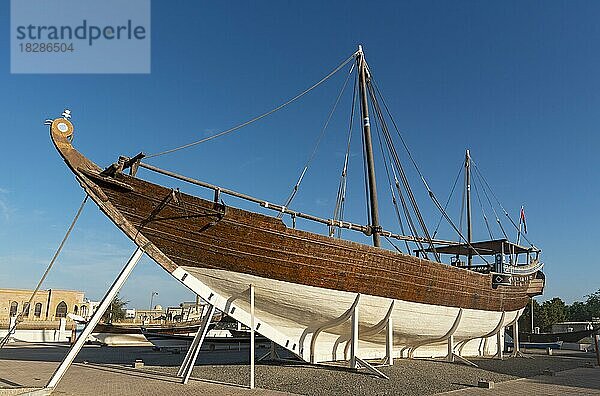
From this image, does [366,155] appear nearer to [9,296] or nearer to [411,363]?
[411,363]

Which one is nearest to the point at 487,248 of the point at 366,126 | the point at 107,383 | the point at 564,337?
the point at 366,126

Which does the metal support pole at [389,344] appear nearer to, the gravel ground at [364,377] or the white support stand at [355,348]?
the gravel ground at [364,377]

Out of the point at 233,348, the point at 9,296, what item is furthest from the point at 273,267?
the point at 9,296

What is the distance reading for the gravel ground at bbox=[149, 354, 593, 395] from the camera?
1214 centimetres

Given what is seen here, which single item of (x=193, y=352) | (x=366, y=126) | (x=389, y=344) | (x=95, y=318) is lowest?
(x=389, y=344)

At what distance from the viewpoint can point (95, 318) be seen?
34.6 ft

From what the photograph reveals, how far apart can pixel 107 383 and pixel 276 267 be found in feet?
16.8

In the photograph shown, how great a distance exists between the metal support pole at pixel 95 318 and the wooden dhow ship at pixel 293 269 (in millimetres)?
495

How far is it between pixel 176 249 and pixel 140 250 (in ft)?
2.83

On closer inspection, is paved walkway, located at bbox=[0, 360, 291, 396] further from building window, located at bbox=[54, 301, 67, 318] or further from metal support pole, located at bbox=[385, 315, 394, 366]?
building window, located at bbox=[54, 301, 67, 318]

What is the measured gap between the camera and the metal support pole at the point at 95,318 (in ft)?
33.2

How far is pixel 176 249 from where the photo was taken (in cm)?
1230

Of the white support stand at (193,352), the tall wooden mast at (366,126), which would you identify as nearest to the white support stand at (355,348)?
the white support stand at (193,352)

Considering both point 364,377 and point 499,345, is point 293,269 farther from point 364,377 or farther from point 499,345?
point 499,345
